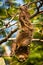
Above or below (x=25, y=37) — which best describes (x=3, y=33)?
below

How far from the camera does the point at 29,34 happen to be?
1.88 m

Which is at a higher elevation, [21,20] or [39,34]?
[21,20]

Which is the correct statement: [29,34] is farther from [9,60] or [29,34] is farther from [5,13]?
[5,13]

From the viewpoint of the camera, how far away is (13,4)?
134 inches

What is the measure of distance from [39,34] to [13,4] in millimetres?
756

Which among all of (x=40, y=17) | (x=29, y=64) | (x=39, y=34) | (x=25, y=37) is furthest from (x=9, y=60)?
(x=40, y=17)

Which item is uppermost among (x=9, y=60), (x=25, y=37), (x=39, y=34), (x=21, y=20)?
(x=21, y=20)

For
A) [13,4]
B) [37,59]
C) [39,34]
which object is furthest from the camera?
[13,4]

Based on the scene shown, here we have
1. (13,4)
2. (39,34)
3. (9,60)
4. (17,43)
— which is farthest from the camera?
(13,4)

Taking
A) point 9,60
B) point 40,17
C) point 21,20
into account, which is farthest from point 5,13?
point 21,20

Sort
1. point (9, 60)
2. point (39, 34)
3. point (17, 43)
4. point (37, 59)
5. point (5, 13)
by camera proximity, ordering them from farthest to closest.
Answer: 1. point (5, 13)
2. point (39, 34)
3. point (9, 60)
4. point (37, 59)
5. point (17, 43)

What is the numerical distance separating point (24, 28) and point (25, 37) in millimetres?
79

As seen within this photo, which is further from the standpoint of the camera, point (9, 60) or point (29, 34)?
point (9, 60)

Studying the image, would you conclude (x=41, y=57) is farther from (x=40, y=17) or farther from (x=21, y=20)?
(x=40, y=17)
